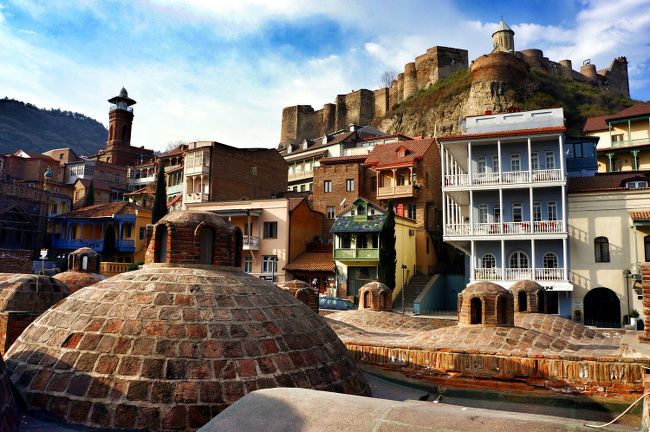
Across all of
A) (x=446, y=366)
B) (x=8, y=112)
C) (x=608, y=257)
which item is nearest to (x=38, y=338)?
(x=446, y=366)

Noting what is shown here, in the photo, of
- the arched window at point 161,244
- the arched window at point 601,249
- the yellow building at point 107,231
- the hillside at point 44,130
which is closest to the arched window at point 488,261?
the arched window at point 601,249

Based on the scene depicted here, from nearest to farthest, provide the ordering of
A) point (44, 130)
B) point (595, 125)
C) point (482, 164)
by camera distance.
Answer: point (482, 164)
point (595, 125)
point (44, 130)

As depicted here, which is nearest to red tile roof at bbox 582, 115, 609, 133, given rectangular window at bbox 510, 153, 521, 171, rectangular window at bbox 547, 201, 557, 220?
rectangular window at bbox 510, 153, 521, 171

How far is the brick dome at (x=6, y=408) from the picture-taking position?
19.0 ft

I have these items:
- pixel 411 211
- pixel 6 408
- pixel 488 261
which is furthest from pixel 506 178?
pixel 6 408

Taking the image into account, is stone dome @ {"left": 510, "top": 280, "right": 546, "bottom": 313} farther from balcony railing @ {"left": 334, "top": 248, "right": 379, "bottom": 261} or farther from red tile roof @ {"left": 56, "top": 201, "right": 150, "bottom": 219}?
red tile roof @ {"left": 56, "top": 201, "right": 150, "bottom": 219}

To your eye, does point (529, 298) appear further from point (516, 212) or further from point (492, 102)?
point (492, 102)

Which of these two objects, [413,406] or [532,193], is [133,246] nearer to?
[532,193]

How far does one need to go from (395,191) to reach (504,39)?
142 feet

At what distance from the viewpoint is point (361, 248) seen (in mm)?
37094

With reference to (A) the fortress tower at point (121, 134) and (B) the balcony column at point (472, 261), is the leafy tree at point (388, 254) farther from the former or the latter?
(A) the fortress tower at point (121, 134)

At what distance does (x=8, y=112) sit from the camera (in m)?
133

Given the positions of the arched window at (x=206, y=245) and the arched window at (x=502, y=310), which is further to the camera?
the arched window at (x=502, y=310)

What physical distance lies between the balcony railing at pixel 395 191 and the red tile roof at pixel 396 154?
194 centimetres
